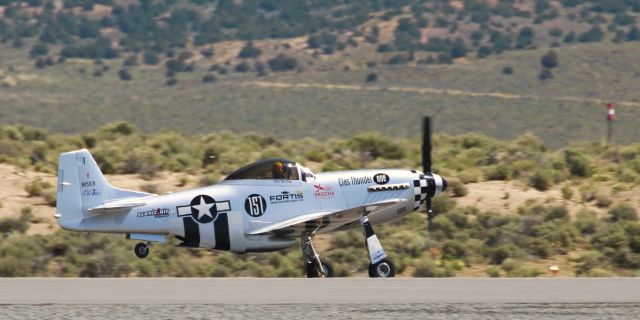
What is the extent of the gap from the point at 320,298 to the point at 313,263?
4.88m

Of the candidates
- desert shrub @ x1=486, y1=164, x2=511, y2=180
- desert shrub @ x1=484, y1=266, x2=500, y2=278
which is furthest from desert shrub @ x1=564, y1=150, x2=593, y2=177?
desert shrub @ x1=484, y1=266, x2=500, y2=278

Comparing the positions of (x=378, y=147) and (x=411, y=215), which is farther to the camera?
(x=378, y=147)

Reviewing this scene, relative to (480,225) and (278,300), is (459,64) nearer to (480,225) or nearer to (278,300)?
(480,225)

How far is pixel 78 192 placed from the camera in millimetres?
17297

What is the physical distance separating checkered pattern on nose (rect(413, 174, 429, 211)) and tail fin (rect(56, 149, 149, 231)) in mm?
4388

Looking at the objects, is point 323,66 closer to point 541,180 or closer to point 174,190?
point 541,180

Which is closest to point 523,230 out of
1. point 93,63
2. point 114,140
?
point 114,140

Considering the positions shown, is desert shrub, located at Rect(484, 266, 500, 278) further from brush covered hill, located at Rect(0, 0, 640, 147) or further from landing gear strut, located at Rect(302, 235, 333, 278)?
brush covered hill, located at Rect(0, 0, 640, 147)

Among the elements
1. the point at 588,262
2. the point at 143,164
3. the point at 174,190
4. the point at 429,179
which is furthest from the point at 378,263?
the point at 143,164

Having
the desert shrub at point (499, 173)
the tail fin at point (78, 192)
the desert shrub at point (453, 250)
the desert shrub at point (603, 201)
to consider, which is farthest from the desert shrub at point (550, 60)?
the tail fin at point (78, 192)

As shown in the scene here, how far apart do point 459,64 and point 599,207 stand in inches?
2333

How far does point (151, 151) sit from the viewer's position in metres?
29.4

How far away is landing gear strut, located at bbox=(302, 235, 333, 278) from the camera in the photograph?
17.8 metres

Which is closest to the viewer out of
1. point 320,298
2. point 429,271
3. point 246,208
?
point 320,298
